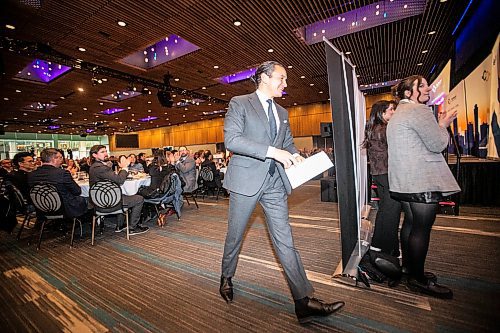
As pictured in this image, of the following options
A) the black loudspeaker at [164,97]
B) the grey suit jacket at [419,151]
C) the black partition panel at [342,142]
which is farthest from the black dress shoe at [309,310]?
the black loudspeaker at [164,97]

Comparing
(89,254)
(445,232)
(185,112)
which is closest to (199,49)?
(89,254)

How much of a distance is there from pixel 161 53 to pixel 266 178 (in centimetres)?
773

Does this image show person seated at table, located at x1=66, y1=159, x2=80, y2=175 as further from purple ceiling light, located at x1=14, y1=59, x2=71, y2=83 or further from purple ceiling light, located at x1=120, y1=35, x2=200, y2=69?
purple ceiling light, located at x1=120, y1=35, x2=200, y2=69

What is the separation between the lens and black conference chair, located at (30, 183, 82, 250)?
3.47 meters

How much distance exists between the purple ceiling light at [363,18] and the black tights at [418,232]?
5.06 meters

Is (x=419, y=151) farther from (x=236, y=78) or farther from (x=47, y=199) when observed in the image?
(x=236, y=78)

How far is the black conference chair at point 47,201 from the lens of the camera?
347cm

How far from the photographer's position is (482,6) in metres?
4.43

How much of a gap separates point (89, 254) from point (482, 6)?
7412 millimetres

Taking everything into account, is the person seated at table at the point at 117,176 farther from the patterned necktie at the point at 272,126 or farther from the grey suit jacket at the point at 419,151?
the grey suit jacket at the point at 419,151

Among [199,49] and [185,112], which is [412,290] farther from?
[185,112]

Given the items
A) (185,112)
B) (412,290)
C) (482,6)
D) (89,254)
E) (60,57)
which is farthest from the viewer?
(185,112)

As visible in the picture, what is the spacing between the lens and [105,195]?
364cm

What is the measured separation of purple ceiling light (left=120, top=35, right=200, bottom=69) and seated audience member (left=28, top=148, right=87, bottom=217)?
185 inches
